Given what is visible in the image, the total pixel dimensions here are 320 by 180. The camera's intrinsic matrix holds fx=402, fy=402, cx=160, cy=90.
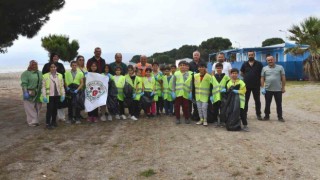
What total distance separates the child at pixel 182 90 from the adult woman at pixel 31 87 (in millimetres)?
3531

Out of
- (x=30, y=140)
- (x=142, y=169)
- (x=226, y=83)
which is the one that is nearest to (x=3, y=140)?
(x=30, y=140)

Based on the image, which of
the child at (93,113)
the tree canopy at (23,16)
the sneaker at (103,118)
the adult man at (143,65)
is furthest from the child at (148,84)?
the tree canopy at (23,16)

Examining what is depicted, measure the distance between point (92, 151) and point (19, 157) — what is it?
1282 mm

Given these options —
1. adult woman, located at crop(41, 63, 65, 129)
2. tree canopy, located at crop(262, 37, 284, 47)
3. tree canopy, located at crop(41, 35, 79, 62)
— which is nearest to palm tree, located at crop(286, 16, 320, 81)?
adult woman, located at crop(41, 63, 65, 129)

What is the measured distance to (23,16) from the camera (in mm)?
12234

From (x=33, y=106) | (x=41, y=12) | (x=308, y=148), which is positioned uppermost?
(x=41, y=12)

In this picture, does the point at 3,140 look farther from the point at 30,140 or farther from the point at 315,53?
the point at 315,53

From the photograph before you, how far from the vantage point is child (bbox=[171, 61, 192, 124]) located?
10.5 metres

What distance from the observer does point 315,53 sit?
26.5 metres

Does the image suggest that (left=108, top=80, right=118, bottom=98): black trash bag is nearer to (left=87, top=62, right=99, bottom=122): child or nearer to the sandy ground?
(left=87, top=62, right=99, bottom=122): child

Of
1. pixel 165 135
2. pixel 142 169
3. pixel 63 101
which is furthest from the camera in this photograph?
pixel 63 101

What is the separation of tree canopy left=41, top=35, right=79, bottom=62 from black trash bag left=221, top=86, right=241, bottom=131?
4965 centimetres

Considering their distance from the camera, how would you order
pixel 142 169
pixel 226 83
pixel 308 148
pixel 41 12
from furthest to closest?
pixel 41 12
pixel 226 83
pixel 308 148
pixel 142 169

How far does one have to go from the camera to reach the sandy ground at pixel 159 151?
6057mm
